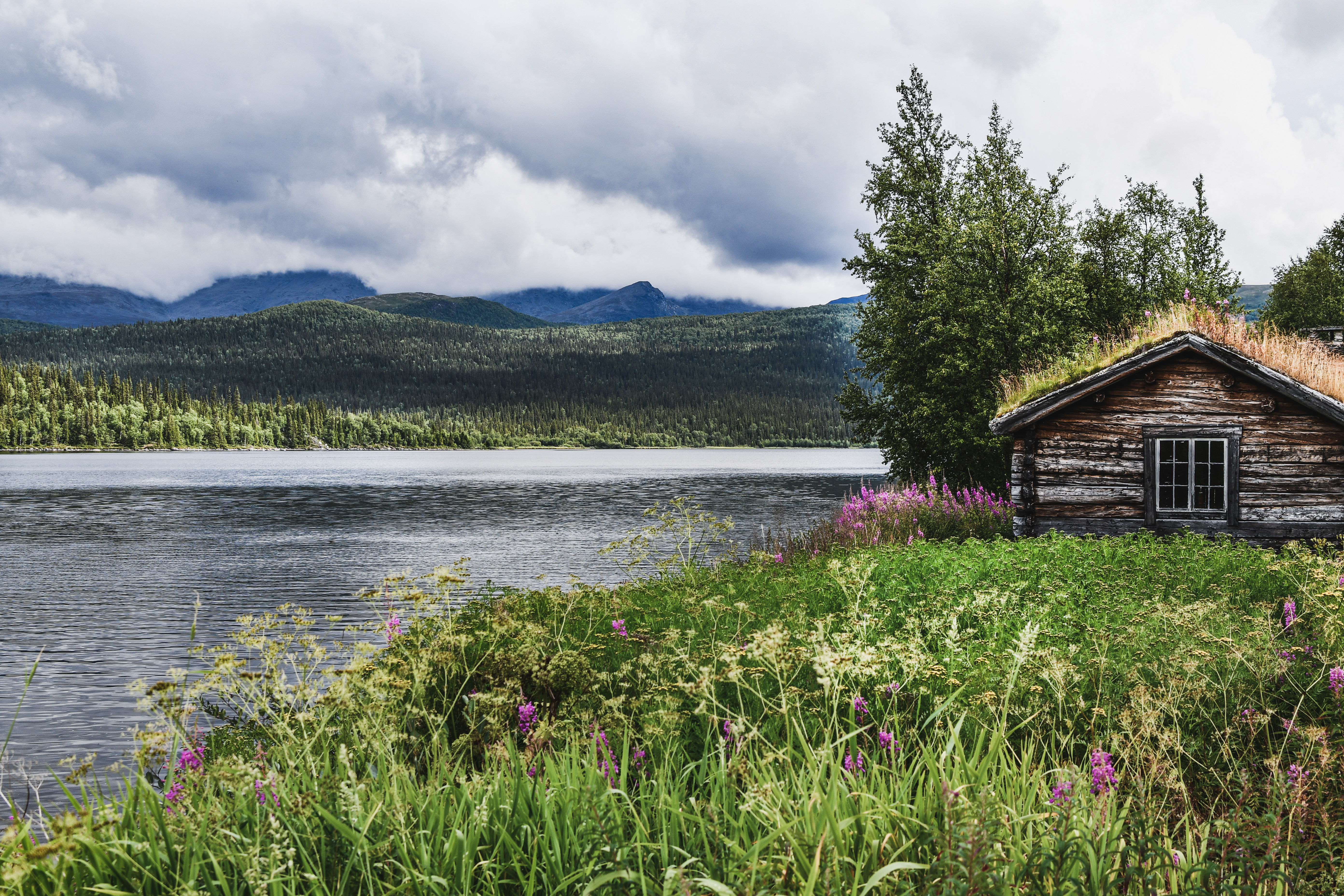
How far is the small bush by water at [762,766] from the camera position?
316cm

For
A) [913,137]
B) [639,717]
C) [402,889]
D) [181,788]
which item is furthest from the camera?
[913,137]

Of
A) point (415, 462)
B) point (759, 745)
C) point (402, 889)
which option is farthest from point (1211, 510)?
point (415, 462)

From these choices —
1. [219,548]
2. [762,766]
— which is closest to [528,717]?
[762,766]

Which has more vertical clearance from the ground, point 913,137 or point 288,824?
point 913,137

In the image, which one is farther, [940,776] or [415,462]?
[415,462]

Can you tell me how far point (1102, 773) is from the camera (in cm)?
373

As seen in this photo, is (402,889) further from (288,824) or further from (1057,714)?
(1057,714)

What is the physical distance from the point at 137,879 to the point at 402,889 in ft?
4.13

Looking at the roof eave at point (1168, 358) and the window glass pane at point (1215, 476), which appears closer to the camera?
the roof eave at point (1168, 358)

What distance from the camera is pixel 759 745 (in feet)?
15.5

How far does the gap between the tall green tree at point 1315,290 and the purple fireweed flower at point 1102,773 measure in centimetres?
5582

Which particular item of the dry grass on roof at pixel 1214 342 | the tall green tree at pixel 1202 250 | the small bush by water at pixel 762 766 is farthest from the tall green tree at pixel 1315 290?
the small bush by water at pixel 762 766

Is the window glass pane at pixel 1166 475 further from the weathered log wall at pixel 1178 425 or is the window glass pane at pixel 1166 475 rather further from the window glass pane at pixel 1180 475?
the weathered log wall at pixel 1178 425

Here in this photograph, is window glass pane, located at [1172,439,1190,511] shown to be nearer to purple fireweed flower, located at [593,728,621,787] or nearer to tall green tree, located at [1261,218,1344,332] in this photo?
purple fireweed flower, located at [593,728,621,787]
